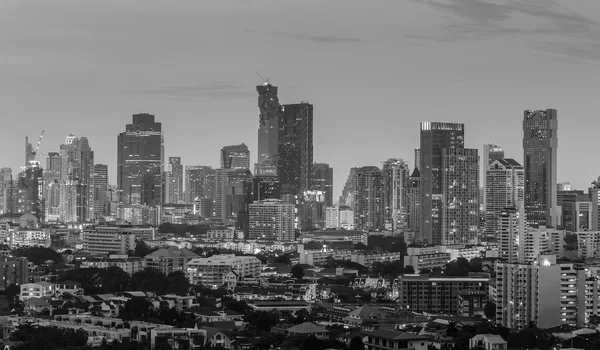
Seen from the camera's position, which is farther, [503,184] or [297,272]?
[503,184]

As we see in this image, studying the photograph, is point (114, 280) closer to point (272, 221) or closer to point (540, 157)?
point (272, 221)

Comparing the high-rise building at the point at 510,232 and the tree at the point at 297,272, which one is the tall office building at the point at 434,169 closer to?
the high-rise building at the point at 510,232

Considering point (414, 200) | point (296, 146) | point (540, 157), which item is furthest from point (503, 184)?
point (296, 146)

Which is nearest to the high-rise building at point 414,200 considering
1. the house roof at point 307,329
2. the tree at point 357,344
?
the house roof at point 307,329

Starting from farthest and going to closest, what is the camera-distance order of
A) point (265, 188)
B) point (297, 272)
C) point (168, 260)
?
point (265, 188) < point (168, 260) < point (297, 272)

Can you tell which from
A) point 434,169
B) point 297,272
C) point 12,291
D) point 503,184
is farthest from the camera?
point 503,184

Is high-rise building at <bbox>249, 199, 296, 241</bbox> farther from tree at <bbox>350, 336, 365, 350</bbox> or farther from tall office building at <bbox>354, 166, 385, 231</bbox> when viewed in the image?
tree at <bbox>350, 336, 365, 350</bbox>
